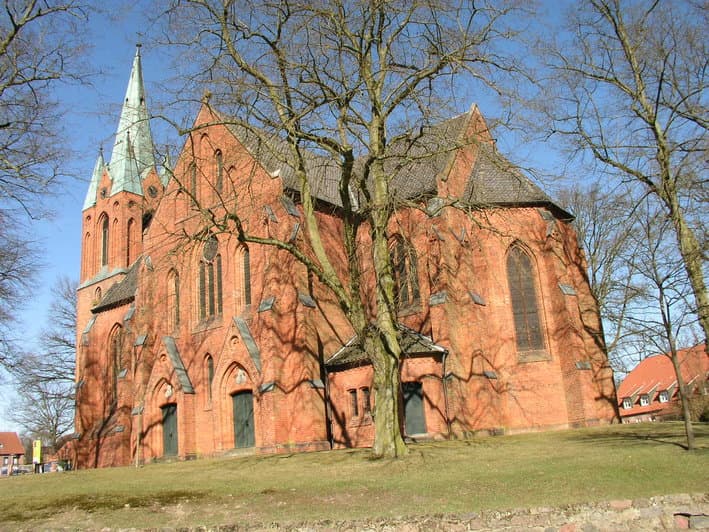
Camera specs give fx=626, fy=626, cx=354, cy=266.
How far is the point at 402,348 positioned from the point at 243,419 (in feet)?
23.2

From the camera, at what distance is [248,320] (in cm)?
2480

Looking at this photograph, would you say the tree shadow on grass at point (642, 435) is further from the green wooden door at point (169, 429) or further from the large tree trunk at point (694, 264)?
the green wooden door at point (169, 429)

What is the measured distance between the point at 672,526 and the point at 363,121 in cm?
1178

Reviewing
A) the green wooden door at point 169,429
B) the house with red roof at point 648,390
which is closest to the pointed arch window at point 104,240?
the green wooden door at point 169,429

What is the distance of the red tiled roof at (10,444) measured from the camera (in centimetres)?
9169

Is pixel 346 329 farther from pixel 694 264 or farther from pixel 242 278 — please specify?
pixel 694 264

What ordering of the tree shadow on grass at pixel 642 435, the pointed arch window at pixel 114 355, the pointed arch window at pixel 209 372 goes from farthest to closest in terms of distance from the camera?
the pointed arch window at pixel 114 355
the pointed arch window at pixel 209 372
the tree shadow on grass at pixel 642 435

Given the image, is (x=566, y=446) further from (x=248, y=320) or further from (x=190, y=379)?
(x=190, y=379)

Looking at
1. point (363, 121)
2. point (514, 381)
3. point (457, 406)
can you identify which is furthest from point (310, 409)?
point (363, 121)

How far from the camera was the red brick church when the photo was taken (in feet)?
72.5

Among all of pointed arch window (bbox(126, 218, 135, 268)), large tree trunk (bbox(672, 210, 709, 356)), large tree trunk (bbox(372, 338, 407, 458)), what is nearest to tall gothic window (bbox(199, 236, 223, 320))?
large tree trunk (bbox(372, 338, 407, 458))

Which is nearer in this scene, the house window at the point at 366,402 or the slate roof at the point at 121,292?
the house window at the point at 366,402

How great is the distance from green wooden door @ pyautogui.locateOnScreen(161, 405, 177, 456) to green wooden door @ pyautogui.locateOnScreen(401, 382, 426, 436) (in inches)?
406

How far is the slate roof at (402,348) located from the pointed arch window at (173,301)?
8.11 metres
